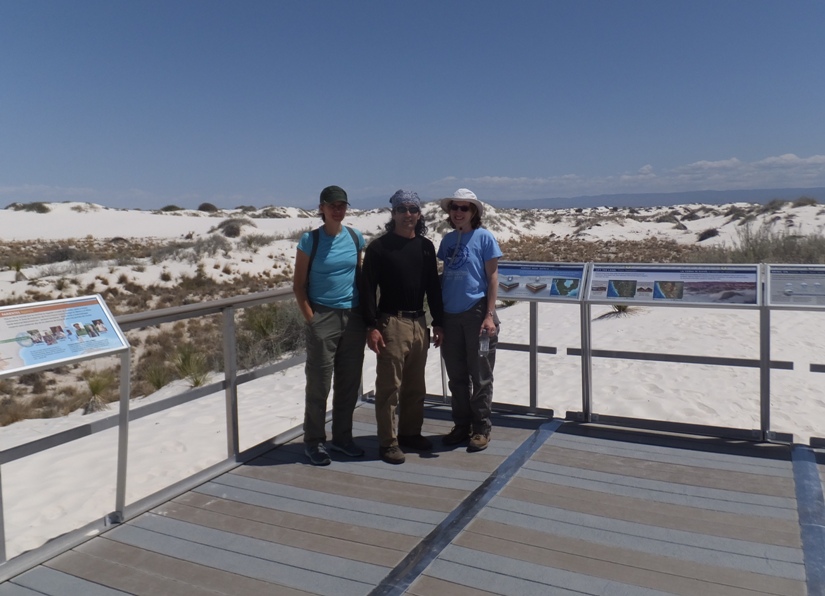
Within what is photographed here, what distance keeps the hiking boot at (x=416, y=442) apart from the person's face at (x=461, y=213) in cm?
161

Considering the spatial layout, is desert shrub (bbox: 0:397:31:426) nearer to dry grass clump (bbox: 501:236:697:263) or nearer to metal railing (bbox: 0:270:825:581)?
metal railing (bbox: 0:270:825:581)

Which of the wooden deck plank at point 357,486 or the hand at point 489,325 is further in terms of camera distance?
the hand at point 489,325

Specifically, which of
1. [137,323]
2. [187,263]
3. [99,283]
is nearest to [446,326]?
[137,323]

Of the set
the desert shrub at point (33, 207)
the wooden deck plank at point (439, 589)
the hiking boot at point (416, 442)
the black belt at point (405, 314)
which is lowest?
the wooden deck plank at point (439, 589)

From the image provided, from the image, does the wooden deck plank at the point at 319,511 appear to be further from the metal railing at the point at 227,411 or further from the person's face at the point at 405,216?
the person's face at the point at 405,216

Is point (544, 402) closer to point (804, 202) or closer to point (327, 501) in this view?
point (327, 501)

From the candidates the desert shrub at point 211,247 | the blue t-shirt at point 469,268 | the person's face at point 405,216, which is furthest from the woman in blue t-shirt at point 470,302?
the desert shrub at point 211,247

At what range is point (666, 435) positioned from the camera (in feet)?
17.6

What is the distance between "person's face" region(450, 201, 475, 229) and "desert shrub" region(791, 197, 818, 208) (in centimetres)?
3888

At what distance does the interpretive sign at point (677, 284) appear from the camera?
5.18 m

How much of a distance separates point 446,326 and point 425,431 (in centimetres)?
108

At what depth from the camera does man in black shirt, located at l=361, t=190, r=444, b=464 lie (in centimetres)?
468

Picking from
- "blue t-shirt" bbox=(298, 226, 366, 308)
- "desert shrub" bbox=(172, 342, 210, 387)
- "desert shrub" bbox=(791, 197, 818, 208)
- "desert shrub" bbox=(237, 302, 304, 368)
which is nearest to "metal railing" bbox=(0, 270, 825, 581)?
"blue t-shirt" bbox=(298, 226, 366, 308)

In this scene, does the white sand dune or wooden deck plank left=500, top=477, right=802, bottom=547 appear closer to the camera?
wooden deck plank left=500, top=477, right=802, bottom=547
